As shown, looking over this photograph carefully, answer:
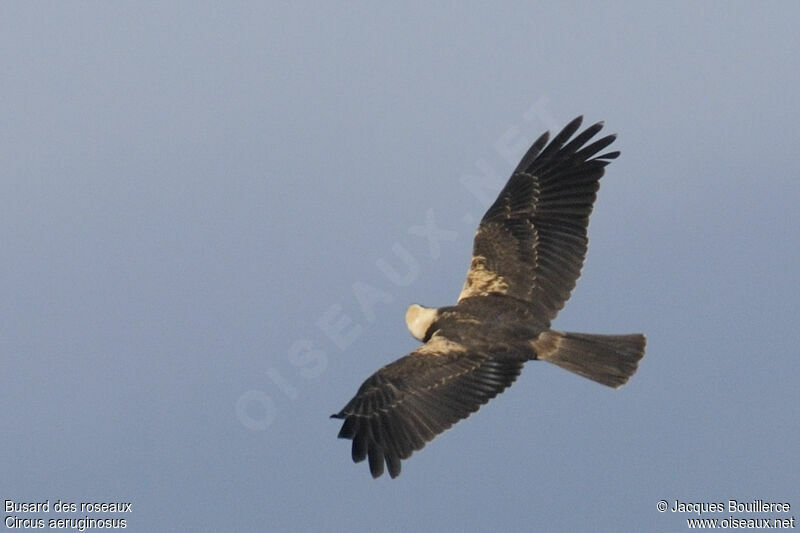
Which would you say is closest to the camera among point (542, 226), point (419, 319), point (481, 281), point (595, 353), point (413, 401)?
point (413, 401)

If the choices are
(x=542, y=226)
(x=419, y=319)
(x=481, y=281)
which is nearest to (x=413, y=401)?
(x=419, y=319)

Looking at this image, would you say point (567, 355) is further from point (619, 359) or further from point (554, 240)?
point (554, 240)

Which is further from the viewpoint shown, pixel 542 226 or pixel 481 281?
pixel 542 226

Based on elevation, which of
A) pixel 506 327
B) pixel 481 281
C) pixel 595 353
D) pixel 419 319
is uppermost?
pixel 481 281

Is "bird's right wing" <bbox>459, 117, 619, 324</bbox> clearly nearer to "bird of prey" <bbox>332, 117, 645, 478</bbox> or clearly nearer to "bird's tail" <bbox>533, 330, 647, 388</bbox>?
"bird of prey" <bbox>332, 117, 645, 478</bbox>

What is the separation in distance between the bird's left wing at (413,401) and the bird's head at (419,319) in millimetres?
715

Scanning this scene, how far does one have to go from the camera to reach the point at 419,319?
1504cm

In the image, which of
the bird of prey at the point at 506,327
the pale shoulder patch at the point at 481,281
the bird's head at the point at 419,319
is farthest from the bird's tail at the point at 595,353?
the bird's head at the point at 419,319

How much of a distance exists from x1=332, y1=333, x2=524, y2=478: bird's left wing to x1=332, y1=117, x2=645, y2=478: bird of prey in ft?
0.03

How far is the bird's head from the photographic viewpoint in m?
14.9

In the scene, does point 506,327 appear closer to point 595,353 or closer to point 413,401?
point 595,353

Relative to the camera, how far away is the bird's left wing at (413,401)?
548 inches

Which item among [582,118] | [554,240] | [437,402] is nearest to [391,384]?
[437,402]

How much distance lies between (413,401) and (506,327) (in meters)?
1.39
